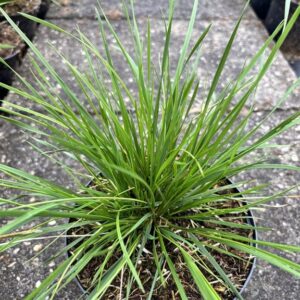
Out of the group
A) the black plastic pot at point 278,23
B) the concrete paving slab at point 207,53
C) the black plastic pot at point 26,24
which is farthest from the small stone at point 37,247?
the black plastic pot at point 278,23

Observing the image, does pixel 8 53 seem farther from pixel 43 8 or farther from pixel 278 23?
pixel 278 23

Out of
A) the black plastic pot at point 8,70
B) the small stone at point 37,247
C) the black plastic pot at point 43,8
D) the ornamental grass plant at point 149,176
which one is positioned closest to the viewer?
the ornamental grass plant at point 149,176

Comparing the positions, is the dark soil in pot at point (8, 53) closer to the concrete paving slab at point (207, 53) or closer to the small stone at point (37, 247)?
the concrete paving slab at point (207, 53)

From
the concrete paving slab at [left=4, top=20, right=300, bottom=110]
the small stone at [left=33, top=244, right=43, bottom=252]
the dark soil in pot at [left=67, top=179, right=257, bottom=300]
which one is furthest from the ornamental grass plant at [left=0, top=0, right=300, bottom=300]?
the concrete paving slab at [left=4, top=20, right=300, bottom=110]

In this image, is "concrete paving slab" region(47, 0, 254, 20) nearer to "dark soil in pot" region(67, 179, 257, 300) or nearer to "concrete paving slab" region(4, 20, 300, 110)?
"concrete paving slab" region(4, 20, 300, 110)

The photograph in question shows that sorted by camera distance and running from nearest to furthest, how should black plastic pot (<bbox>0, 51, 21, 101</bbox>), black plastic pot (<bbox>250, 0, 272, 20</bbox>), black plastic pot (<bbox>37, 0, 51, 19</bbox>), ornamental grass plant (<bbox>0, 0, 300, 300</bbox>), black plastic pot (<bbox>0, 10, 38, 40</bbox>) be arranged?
ornamental grass plant (<bbox>0, 0, 300, 300</bbox>)
black plastic pot (<bbox>0, 51, 21, 101</bbox>)
black plastic pot (<bbox>0, 10, 38, 40</bbox>)
black plastic pot (<bbox>37, 0, 51, 19</bbox>)
black plastic pot (<bbox>250, 0, 272, 20</bbox>)

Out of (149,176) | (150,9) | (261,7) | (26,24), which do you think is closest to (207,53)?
(150,9)

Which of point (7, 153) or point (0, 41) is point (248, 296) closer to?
point (7, 153)
